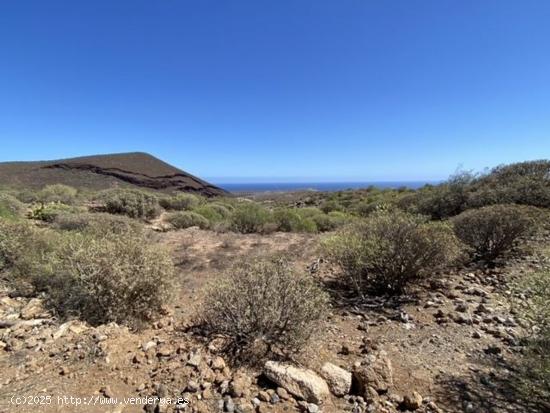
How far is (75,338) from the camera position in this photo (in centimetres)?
365

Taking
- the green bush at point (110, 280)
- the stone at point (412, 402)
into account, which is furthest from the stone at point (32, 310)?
the stone at point (412, 402)

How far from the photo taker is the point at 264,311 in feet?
11.6

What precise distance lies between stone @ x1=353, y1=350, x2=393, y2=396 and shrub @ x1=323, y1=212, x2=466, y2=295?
2.13 metres

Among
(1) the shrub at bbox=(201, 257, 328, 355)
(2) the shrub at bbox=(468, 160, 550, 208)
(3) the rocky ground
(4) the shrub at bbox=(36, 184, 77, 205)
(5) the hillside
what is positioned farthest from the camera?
(5) the hillside

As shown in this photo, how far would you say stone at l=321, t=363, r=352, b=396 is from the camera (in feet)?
9.69

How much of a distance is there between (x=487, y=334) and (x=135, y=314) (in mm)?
4471

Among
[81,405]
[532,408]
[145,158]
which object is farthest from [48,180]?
[532,408]

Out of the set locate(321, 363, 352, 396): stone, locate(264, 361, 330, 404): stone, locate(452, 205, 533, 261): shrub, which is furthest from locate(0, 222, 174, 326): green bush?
locate(452, 205, 533, 261): shrub

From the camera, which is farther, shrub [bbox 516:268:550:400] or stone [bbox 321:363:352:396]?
stone [bbox 321:363:352:396]

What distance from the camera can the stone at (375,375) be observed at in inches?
116

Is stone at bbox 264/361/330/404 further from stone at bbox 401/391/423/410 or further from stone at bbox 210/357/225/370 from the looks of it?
stone at bbox 401/391/423/410

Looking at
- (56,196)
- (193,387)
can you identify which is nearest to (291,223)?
(193,387)

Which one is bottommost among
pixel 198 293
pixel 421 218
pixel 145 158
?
pixel 198 293

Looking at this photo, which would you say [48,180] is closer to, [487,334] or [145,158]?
[145,158]
